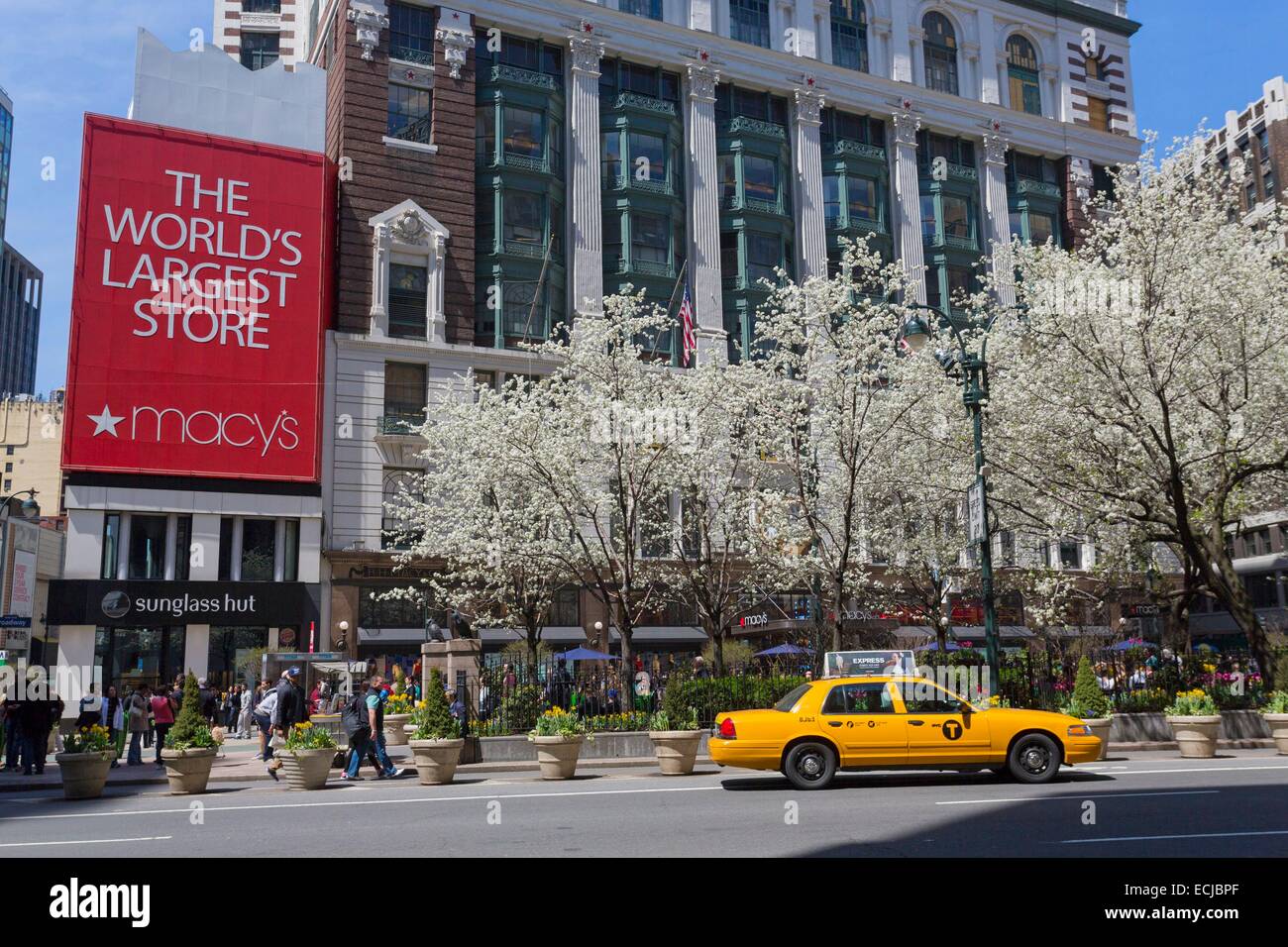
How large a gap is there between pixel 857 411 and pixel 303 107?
30.0 metres

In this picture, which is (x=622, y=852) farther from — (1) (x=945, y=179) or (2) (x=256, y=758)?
(1) (x=945, y=179)

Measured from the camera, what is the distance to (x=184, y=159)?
134 feet

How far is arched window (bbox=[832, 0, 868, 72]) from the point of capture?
180ft

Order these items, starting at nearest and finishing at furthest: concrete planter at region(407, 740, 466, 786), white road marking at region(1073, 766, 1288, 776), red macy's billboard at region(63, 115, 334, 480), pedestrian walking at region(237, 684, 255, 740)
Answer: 1. white road marking at region(1073, 766, 1288, 776)
2. concrete planter at region(407, 740, 466, 786)
3. pedestrian walking at region(237, 684, 255, 740)
4. red macy's billboard at region(63, 115, 334, 480)

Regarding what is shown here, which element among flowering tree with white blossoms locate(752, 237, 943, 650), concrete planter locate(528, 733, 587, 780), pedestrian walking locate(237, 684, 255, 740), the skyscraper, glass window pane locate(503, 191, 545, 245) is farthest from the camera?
the skyscraper

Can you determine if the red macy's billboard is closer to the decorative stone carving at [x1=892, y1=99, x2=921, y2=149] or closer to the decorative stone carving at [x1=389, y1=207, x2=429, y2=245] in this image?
the decorative stone carving at [x1=389, y1=207, x2=429, y2=245]

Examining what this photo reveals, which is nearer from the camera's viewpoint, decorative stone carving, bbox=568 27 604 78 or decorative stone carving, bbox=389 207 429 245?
decorative stone carving, bbox=389 207 429 245

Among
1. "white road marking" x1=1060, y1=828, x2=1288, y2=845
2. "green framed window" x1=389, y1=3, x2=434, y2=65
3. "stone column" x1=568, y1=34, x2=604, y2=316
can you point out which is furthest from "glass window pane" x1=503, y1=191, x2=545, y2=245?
"white road marking" x1=1060, y1=828, x2=1288, y2=845

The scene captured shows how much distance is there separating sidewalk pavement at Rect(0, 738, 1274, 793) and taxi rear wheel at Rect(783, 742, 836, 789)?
18.3 feet

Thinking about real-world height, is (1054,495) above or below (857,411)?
below

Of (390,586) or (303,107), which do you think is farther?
(303,107)
